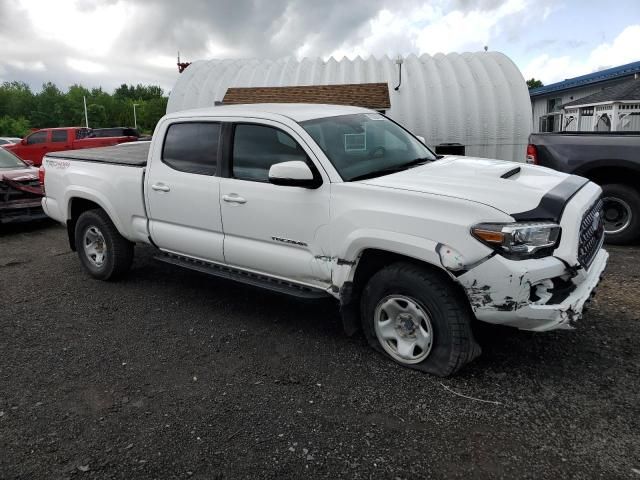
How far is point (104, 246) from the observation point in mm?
5684

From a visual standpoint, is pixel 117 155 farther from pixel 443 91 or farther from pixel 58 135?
pixel 58 135

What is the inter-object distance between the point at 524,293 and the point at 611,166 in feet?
15.3

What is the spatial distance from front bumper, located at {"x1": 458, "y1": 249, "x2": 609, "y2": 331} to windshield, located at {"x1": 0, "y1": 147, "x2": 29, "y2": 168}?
30.8 ft

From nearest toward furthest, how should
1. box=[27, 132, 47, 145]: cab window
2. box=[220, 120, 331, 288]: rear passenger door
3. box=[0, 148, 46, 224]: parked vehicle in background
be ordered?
1. box=[220, 120, 331, 288]: rear passenger door
2. box=[0, 148, 46, 224]: parked vehicle in background
3. box=[27, 132, 47, 145]: cab window

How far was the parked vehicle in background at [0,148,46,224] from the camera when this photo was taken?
28.5ft

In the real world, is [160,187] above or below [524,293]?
above

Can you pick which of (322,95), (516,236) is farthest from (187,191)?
(322,95)

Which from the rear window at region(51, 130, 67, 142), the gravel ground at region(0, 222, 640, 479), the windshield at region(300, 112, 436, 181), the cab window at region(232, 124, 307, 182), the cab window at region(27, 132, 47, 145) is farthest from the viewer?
the cab window at region(27, 132, 47, 145)

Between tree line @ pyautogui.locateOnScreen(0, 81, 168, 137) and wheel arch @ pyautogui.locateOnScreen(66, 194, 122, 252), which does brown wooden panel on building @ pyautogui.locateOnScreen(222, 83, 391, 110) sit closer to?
wheel arch @ pyautogui.locateOnScreen(66, 194, 122, 252)

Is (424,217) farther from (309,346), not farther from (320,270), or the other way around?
(309,346)

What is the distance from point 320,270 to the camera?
3.79m

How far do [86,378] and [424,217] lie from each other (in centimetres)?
262

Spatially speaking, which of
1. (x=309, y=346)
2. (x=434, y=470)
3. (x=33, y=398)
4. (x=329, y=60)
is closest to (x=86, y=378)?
(x=33, y=398)

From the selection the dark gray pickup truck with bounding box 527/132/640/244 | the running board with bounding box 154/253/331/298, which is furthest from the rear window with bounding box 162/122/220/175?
the dark gray pickup truck with bounding box 527/132/640/244
